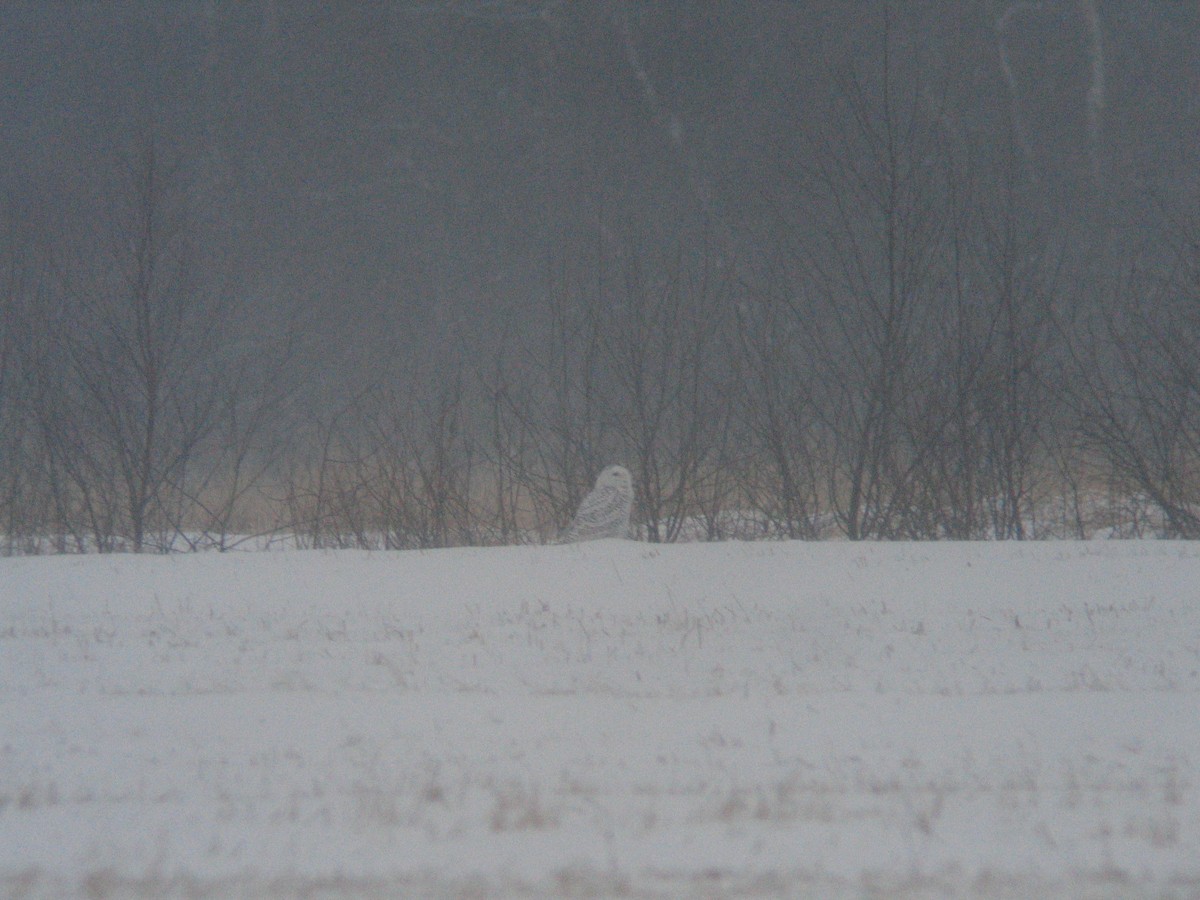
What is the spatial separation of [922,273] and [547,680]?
8020 mm

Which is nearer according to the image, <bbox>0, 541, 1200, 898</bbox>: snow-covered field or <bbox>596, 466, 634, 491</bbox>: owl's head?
<bbox>0, 541, 1200, 898</bbox>: snow-covered field

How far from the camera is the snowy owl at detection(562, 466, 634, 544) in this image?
9.29 meters

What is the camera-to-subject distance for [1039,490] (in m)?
11.4

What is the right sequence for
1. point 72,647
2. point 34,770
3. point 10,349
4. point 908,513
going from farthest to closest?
point 10,349, point 908,513, point 72,647, point 34,770

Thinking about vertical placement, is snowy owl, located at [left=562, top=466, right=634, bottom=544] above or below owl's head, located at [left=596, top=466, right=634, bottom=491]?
below

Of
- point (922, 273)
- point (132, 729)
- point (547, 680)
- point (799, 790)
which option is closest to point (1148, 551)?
point (922, 273)

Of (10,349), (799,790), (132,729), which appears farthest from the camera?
(10,349)

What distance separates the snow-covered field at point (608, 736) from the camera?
258 centimetres

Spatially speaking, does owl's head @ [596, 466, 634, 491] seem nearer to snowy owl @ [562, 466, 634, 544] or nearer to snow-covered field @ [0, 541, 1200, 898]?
snowy owl @ [562, 466, 634, 544]

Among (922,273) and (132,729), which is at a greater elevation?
(922,273)

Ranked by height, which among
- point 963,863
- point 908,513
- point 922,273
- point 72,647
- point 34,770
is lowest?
point 963,863

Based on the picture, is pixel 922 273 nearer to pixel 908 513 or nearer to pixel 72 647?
pixel 908 513

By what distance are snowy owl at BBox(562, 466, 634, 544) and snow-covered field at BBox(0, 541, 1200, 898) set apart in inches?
100

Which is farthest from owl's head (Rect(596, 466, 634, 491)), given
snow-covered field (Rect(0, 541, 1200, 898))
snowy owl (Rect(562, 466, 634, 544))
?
snow-covered field (Rect(0, 541, 1200, 898))
